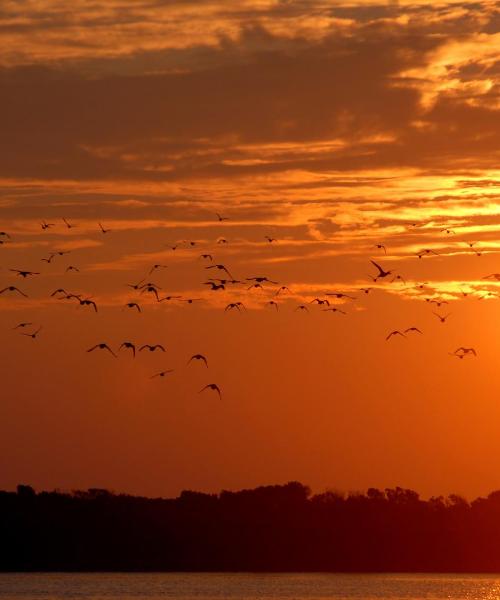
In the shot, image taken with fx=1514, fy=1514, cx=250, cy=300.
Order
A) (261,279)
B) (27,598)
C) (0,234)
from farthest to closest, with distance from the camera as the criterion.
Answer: (27,598) → (261,279) → (0,234)

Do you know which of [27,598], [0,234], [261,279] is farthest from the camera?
[27,598]

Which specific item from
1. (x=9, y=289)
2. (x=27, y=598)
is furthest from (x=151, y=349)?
(x=27, y=598)

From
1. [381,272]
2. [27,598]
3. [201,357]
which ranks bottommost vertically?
[201,357]

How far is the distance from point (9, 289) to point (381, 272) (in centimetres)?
2097

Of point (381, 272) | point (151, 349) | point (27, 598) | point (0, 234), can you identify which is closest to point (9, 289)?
point (0, 234)

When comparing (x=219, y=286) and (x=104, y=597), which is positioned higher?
(x=104, y=597)

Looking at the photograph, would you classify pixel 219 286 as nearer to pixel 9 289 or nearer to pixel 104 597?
pixel 9 289

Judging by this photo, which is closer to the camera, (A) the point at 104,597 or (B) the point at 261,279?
(B) the point at 261,279

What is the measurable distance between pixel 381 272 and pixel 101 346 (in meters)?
16.4

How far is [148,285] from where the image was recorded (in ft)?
291

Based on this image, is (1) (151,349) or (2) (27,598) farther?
(2) (27,598)

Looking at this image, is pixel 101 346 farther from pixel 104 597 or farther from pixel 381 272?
pixel 104 597

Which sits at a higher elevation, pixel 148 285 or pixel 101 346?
pixel 148 285

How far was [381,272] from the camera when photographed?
8612 centimetres
